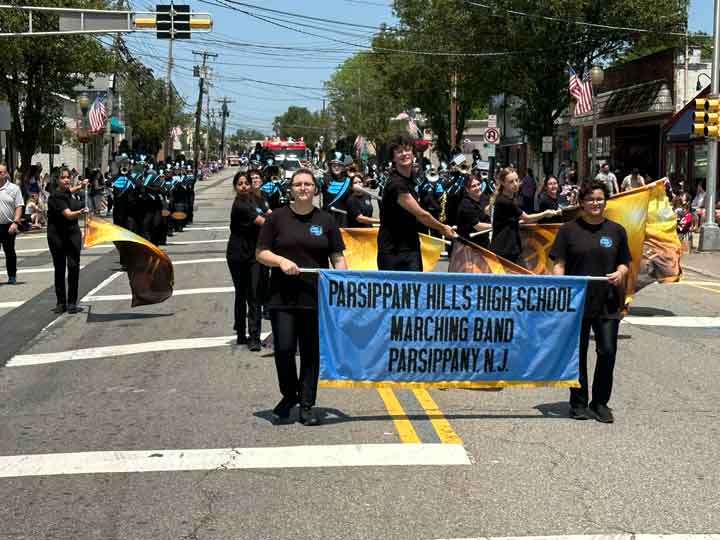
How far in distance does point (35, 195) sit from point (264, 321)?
2021 centimetres

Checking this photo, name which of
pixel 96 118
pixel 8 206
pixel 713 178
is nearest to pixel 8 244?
pixel 8 206

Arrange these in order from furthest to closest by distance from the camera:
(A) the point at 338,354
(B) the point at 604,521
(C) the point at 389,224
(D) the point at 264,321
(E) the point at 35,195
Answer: (E) the point at 35,195
(D) the point at 264,321
(C) the point at 389,224
(A) the point at 338,354
(B) the point at 604,521

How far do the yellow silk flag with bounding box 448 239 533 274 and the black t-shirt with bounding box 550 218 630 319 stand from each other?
1013 millimetres

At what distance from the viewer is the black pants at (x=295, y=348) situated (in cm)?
751

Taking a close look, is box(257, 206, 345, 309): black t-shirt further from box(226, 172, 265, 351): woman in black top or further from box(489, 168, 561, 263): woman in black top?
box(489, 168, 561, 263): woman in black top

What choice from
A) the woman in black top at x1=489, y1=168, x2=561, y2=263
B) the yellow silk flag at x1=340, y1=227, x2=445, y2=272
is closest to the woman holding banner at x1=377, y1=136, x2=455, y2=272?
the woman in black top at x1=489, y1=168, x2=561, y2=263

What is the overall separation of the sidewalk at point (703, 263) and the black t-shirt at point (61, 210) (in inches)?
440

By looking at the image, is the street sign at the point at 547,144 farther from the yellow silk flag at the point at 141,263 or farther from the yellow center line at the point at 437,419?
the yellow center line at the point at 437,419

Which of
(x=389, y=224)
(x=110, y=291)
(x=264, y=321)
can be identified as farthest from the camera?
(x=110, y=291)

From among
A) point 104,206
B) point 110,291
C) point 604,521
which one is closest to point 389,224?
point 604,521

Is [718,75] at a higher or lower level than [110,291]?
higher

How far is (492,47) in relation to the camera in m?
39.2

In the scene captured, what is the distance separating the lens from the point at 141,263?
1338 centimetres

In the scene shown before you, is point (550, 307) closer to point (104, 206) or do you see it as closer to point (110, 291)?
point (110, 291)
